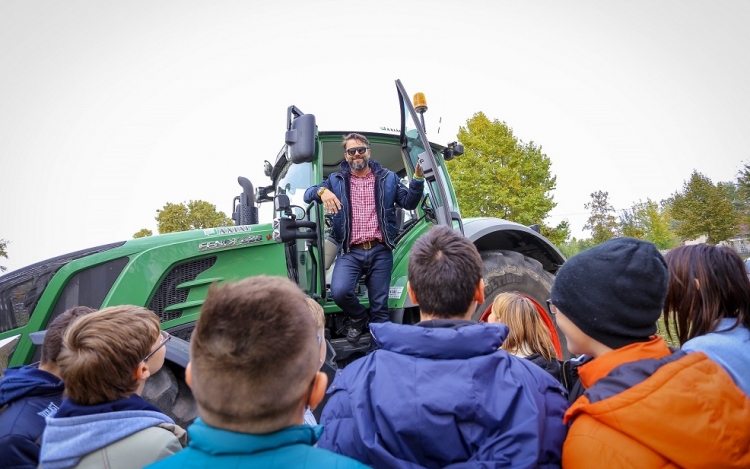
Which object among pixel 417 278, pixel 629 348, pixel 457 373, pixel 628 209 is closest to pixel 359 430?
pixel 457 373

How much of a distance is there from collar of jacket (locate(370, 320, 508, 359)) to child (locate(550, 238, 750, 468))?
28 cm

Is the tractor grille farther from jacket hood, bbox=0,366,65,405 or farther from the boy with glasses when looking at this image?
jacket hood, bbox=0,366,65,405

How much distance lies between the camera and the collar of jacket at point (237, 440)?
917mm

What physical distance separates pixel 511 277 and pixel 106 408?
3.28 meters

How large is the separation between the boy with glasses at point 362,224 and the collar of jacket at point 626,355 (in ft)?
7.20

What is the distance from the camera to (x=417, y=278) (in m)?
1.57

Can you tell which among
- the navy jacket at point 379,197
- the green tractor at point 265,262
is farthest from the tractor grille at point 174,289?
the navy jacket at point 379,197

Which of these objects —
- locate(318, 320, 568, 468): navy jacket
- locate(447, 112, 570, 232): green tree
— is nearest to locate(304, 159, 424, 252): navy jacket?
locate(318, 320, 568, 468): navy jacket

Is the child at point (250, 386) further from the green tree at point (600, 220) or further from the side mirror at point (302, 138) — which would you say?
the green tree at point (600, 220)

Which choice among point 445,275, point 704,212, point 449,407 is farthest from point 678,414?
point 704,212

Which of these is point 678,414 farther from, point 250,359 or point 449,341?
point 250,359

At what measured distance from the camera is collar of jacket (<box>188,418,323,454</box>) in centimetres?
92

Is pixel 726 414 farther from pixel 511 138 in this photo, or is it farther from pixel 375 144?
pixel 511 138

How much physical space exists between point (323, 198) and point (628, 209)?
41812mm
